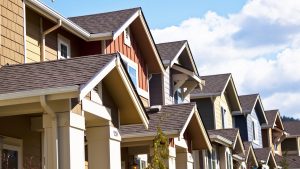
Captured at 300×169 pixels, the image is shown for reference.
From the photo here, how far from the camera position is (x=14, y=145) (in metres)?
14.0

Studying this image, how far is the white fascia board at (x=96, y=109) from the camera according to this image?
12.9 meters

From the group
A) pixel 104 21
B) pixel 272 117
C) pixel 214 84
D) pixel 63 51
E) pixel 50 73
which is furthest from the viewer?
pixel 272 117

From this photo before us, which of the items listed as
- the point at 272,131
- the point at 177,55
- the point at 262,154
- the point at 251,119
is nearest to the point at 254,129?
the point at 251,119

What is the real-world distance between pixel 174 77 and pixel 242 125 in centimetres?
1494

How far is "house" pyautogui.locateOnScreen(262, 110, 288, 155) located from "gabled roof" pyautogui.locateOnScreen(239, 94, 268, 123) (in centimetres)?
118

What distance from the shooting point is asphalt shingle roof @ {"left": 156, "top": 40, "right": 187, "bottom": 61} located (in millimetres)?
25688

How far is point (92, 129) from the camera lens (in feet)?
46.6

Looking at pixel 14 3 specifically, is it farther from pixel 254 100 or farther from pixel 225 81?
pixel 254 100

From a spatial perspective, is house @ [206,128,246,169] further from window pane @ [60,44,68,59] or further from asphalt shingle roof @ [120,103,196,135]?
window pane @ [60,44,68,59]

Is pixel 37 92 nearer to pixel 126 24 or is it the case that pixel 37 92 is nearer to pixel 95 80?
pixel 95 80

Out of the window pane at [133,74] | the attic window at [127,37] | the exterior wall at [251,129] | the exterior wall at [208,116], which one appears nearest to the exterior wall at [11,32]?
the attic window at [127,37]

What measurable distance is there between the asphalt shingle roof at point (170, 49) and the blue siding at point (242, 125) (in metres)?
14.3

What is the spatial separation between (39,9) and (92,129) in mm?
4077

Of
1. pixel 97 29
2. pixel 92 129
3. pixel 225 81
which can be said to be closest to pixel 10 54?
pixel 92 129
